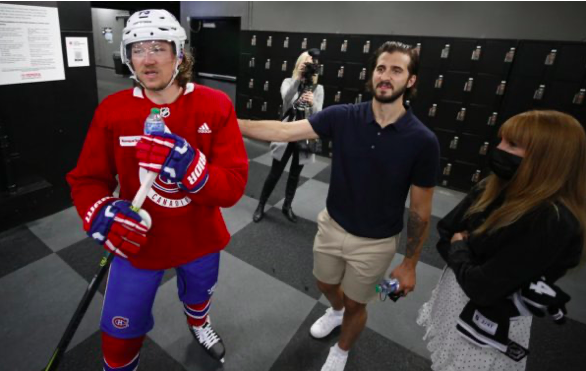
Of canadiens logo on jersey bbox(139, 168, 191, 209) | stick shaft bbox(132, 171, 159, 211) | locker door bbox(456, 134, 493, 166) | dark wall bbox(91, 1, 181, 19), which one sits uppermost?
dark wall bbox(91, 1, 181, 19)

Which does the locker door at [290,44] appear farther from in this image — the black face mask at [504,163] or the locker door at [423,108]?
the black face mask at [504,163]

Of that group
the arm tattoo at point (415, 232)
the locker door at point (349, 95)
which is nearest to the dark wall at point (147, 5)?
the locker door at point (349, 95)

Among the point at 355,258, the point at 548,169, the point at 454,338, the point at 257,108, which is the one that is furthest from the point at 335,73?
the point at 454,338

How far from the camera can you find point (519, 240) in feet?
3.33

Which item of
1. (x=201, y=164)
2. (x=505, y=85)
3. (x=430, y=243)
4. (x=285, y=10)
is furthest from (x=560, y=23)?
(x=201, y=164)

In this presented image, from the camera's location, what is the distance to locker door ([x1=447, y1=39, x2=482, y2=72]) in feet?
13.2

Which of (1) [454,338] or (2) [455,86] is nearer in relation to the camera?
(1) [454,338]

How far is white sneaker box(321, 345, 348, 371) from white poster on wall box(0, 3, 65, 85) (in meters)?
3.17

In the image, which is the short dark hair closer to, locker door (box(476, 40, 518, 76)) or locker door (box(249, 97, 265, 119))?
locker door (box(476, 40, 518, 76))


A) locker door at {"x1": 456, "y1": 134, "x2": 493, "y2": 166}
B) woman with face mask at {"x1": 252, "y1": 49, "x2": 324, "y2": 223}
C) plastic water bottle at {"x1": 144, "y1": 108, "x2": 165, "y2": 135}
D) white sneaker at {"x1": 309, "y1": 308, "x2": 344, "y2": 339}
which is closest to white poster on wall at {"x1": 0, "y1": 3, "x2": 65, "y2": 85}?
woman with face mask at {"x1": 252, "y1": 49, "x2": 324, "y2": 223}

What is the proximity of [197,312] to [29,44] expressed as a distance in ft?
8.53

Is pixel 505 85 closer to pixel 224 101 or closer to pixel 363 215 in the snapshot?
pixel 363 215

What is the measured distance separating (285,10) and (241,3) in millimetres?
1080

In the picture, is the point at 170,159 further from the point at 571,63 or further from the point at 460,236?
the point at 571,63
